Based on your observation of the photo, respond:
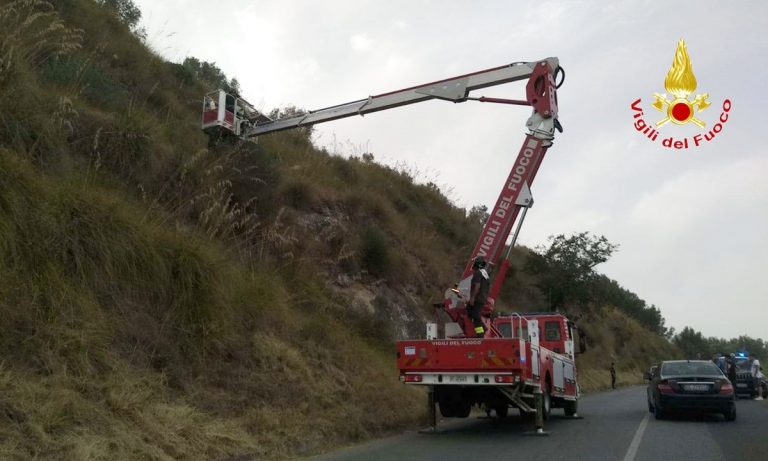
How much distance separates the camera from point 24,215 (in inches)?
341

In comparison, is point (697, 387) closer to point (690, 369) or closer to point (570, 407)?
point (690, 369)

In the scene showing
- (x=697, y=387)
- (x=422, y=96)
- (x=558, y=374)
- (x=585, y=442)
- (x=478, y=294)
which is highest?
(x=422, y=96)

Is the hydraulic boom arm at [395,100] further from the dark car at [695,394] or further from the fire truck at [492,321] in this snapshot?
the dark car at [695,394]

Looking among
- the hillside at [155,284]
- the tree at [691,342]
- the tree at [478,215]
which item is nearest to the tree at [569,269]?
the tree at [478,215]

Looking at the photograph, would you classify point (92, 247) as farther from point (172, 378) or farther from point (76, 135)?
point (76, 135)

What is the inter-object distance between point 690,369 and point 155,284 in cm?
1266

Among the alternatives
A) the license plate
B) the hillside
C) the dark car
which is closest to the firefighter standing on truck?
the hillside

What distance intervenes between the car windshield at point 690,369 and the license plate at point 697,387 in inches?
19.5

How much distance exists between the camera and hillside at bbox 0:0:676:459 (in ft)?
26.1

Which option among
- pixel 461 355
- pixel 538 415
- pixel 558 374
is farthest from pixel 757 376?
pixel 461 355

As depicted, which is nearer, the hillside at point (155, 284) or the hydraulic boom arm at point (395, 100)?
the hillside at point (155, 284)

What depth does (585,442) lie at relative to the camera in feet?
37.1

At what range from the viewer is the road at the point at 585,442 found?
9773 millimetres

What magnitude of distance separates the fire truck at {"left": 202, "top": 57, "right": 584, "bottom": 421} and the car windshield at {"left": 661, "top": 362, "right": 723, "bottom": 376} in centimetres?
219
